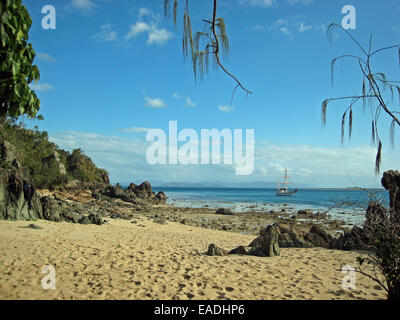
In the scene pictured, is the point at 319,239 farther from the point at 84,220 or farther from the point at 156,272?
the point at 84,220

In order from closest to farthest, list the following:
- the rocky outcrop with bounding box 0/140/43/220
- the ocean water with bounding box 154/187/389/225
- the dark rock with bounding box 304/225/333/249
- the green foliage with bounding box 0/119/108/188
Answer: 1. the ocean water with bounding box 154/187/389/225
2. the dark rock with bounding box 304/225/333/249
3. the rocky outcrop with bounding box 0/140/43/220
4. the green foliage with bounding box 0/119/108/188

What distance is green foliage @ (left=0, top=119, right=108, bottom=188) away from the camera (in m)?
26.2

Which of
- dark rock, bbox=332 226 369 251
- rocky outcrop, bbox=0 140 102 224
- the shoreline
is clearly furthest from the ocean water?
rocky outcrop, bbox=0 140 102 224

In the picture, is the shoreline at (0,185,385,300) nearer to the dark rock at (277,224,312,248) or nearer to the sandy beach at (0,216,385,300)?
the sandy beach at (0,216,385,300)

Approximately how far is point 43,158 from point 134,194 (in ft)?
37.8

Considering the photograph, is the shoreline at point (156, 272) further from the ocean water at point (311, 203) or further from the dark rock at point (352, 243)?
the ocean water at point (311, 203)

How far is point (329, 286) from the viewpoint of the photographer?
6.10m

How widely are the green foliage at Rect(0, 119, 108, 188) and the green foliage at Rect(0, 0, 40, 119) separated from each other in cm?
2172

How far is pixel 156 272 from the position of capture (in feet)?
21.4

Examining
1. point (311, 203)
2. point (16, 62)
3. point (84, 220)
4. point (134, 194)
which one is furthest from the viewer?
point (311, 203)

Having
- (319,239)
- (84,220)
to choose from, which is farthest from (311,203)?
(84,220)

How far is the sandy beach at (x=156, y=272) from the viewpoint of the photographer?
526 cm
